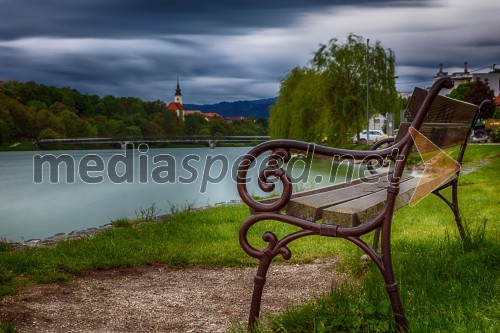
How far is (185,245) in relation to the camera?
22.0ft

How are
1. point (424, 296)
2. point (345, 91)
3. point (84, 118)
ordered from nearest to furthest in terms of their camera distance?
point (424, 296) → point (345, 91) → point (84, 118)

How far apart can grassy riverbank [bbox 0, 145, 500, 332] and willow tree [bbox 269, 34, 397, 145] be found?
1010 inches

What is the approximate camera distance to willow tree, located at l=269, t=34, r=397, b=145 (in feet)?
117

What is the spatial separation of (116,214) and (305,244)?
42.0 ft

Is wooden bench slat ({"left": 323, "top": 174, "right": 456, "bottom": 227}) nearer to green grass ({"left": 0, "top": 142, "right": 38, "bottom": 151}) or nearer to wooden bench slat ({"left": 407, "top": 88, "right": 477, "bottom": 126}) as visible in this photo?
wooden bench slat ({"left": 407, "top": 88, "right": 477, "bottom": 126})

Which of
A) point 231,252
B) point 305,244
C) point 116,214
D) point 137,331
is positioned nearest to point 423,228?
point 305,244

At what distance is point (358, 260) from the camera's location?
16.2ft

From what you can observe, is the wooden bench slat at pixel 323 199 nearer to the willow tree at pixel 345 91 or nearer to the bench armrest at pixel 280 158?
Answer: the bench armrest at pixel 280 158

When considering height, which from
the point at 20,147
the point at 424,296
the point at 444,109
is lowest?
the point at 20,147

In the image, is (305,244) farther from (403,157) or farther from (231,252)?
(403,157)

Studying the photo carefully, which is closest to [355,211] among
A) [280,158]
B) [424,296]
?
[280,158]

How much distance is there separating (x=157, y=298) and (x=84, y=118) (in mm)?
93326

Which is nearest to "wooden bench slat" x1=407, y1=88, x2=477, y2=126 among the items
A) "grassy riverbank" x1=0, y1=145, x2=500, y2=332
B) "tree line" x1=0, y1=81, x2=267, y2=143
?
"grassy riverbank" x1=0, y1=145, x2=500, y2=332

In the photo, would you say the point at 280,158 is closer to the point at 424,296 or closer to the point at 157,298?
the point at 424,296
